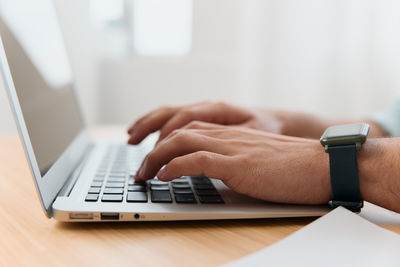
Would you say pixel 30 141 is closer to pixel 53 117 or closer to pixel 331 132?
pixel 53 117

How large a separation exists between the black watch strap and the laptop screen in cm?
32

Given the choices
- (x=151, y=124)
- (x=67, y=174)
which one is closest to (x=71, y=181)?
(x=67, y=174)

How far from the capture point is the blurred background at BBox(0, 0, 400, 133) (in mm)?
1923

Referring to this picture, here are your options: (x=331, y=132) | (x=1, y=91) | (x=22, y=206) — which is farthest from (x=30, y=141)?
(x=1, y=91)

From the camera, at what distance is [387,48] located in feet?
5.95

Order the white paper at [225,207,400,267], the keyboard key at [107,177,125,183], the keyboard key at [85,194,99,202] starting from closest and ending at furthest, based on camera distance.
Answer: the white paper at [225,207,400,267], the keyboard key at [85,194,99,202], the keyboard key at [107,177,125,183]

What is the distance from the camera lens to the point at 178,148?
1.72 feet

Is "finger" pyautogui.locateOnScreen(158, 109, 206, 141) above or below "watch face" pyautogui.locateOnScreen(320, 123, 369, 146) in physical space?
below

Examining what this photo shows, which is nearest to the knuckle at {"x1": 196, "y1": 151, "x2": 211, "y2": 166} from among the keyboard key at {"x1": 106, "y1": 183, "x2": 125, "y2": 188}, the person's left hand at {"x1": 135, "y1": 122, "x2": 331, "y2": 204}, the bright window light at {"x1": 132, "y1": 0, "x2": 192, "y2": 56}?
the person's left hand at {"x1": 135, "y1": 122, "x2": 331, "y2": 204}

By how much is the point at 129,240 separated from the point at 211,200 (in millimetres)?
121

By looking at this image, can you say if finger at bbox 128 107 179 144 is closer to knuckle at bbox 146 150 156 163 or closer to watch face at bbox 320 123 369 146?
knuckle at bbox 146 150 156 163

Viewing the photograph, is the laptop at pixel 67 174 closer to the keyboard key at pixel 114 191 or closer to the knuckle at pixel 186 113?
the keyboard key at pixel 114 191

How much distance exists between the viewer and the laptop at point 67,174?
0.42 metres

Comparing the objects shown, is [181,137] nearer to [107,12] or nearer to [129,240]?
[129,240]
